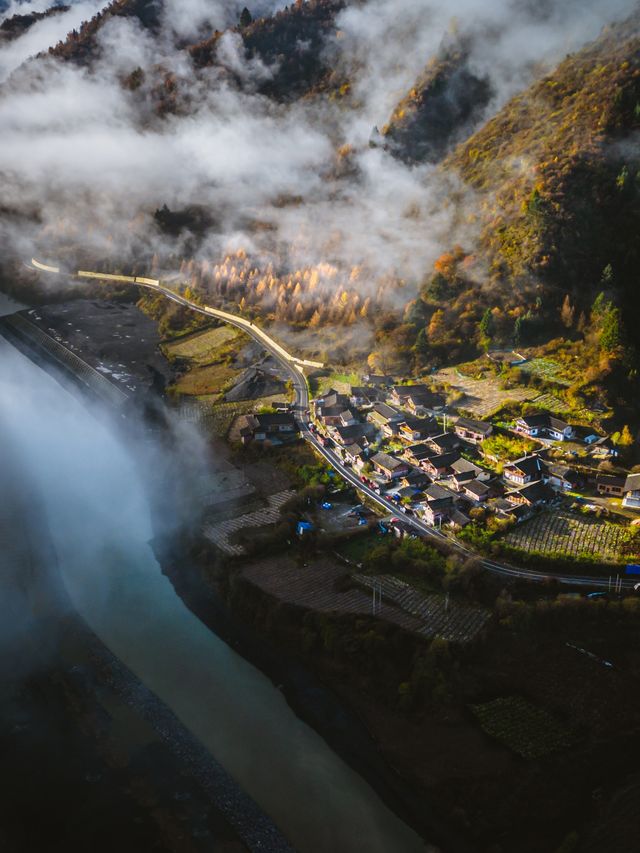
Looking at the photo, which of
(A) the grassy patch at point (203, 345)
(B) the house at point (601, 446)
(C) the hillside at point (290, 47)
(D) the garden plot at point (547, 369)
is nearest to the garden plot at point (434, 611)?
(B) the house at point (601, 446)

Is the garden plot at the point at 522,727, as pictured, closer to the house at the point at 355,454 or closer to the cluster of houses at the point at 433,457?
the cluster of houses at the point at 433,457

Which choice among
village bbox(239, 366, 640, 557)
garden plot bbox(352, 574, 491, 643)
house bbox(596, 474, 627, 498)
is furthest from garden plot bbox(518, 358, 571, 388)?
garden plot bbox(352, 574, 491, 643)

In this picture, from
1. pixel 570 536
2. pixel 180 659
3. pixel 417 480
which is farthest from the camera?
pixel 417 480

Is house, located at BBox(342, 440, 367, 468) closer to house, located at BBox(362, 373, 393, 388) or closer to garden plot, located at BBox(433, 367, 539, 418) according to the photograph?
garden plot, located at BBox(433, 367, 539, 418)

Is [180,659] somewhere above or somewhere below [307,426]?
below

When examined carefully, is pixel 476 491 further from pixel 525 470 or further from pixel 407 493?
pixel 407 493

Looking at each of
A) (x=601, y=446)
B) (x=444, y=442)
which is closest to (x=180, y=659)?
(x=444, y=442)

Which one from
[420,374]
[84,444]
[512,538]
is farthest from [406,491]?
[84,444]
